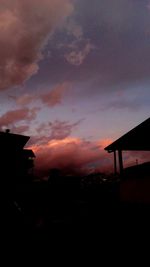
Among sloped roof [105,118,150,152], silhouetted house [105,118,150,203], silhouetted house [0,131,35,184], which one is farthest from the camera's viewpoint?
silhouetted house [0,131,35,184]

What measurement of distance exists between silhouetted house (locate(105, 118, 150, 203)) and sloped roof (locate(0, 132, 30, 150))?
616cm

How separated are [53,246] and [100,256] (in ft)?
5.61

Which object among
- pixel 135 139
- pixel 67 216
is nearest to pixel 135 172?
pixel 135 139

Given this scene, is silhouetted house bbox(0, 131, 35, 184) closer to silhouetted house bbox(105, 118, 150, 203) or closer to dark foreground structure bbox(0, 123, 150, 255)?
dark foreground structure bbox(0, 123, 150, 255)

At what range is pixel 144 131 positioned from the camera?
1271cm

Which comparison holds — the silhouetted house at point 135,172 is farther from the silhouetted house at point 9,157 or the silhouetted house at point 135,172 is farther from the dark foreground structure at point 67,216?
the silhouetted house at point 9,157

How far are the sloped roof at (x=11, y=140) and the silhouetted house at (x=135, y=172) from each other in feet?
20.2

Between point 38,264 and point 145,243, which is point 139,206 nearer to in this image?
point 145,243

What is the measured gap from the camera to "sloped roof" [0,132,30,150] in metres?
15.1

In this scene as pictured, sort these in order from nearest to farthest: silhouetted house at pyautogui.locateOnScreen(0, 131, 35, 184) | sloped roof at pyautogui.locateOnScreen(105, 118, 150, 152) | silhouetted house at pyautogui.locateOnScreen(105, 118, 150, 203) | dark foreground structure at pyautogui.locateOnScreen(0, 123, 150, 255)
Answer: dark foreground structure at pyautogui.locateOnScreen(0, 123, 150, 255), silhouetted house at pyautogui.locateOnScreen(105, 118, 150, 203), sloped roof at pyautogui.locateOnScreen(105, 118, 150, 152), silhouetted house at pyautogui.locateOnScreen(0, 131, 35, 184)

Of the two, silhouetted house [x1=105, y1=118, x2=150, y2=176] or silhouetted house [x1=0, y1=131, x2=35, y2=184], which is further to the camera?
silhouetted house [x1=0, y1=131, x2=35, y2=184]

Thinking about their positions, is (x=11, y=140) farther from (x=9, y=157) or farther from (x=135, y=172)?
(x=135, y=172)

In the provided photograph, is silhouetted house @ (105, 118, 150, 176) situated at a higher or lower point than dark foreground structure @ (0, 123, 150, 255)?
higher

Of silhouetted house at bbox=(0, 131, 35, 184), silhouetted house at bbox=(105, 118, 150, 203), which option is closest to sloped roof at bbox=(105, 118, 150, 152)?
silhouetted house at bbox=(105, 118, 150, 203)
